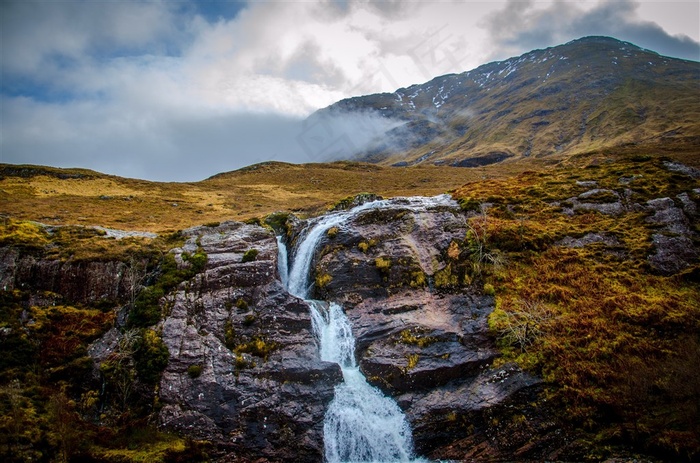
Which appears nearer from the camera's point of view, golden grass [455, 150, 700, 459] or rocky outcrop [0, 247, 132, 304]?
golden grass [455, 150, 700, 459]

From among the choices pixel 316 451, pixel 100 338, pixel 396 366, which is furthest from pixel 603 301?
pixel 100 338

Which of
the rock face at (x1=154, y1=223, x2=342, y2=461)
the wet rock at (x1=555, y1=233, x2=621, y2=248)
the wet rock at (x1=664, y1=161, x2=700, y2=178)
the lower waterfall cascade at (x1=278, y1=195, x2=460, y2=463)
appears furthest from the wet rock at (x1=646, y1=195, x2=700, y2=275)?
the rock face at (x1=154, y1=223, x2=342, y2=461)

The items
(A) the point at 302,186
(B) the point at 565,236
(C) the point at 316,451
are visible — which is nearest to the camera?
(C) the point at 316,451

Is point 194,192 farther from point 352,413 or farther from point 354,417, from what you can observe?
point 354,417

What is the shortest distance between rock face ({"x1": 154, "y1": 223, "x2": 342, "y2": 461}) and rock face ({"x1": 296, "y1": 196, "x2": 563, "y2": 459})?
379cm

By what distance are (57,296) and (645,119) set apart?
7743 inches

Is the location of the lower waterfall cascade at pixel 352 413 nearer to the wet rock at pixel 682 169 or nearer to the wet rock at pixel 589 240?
the wet rock at pixel 589 240

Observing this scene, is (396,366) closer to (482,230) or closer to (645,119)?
(482,230)

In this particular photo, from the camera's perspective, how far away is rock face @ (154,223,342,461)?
19109mm

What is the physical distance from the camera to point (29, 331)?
21.4m

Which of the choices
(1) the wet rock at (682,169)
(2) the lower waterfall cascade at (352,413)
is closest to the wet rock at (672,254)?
(1) the wet rock at (682,169)

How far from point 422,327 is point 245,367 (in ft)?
37.8

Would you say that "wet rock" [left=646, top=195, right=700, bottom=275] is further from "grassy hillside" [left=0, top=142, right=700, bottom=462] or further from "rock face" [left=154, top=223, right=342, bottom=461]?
"rock face" [left=154, top=223, right=342, bottom=461]

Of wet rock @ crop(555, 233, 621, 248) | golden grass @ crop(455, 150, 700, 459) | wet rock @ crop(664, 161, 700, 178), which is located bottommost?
golden grass @ crop(455, 150, 700, 459)
